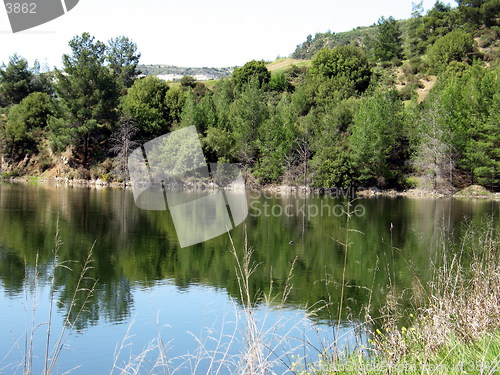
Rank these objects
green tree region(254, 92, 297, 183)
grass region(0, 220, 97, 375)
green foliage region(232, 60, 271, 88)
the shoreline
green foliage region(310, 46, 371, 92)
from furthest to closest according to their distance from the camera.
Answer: green foliage region(232, 60, 271, 88) < green foliage region(310, 46, 371, 92) < green tree region(254, 92, 297, 183) < the shoreline < grass region(0, 220, 97, 375)

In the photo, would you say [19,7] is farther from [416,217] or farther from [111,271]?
[416,217]

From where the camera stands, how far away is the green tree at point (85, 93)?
4725cm

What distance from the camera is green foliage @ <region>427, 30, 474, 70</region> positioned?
59.0 meters

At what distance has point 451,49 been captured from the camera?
59000mm

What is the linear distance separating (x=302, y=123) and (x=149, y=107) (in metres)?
15.3

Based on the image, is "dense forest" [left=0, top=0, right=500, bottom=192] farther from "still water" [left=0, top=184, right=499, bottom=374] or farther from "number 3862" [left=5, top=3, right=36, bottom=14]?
"number 3862" [left=5, top=3, right=36, bottom=14]

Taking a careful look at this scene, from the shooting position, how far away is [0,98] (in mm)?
63375

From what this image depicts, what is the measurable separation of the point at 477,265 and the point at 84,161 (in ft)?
151

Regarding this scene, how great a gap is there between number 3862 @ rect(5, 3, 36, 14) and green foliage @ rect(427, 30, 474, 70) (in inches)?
2134

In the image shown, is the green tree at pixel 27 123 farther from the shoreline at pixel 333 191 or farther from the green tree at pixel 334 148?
the green tree at pixel 334 148

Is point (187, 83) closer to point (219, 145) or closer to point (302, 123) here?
point (219, 145)

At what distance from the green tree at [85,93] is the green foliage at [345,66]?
25.2 meters

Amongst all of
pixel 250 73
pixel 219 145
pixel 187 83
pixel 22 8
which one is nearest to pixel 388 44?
pixel 250 73

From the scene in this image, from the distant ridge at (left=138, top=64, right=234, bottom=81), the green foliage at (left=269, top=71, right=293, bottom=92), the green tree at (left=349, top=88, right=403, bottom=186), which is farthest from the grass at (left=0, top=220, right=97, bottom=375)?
the distant ridge at (left=138, top=64, right=234, bottom=81)
